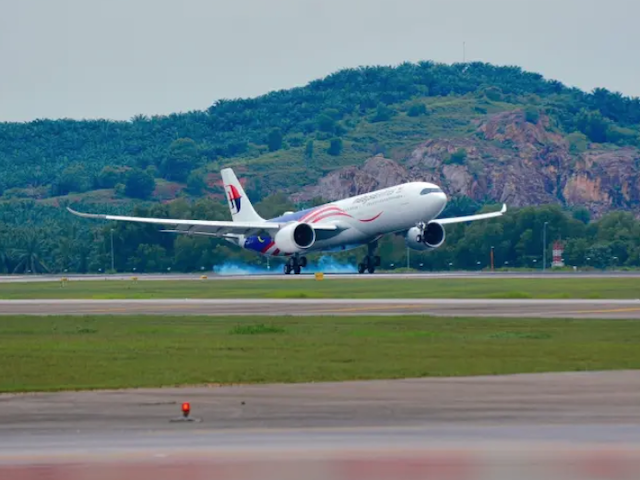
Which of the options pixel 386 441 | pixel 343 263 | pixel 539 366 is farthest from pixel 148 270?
pixel 386 441

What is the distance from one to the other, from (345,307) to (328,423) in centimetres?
3150

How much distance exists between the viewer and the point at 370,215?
8781cm

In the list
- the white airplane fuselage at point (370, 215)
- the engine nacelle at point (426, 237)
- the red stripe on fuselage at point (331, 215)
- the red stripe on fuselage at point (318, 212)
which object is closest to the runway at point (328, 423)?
the white airplane fuselage at point (370, 215)

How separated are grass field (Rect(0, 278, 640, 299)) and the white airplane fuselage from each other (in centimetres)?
683

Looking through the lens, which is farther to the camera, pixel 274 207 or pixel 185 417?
pixel 274 207

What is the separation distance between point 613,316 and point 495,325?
5.75 meters

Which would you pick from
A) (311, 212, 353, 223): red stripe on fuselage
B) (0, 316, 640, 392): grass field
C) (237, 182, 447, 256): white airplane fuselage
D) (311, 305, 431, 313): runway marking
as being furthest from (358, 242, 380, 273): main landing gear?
(0, 316, 640, 392): grass field

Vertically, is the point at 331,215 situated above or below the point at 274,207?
below

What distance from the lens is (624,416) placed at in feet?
64.3

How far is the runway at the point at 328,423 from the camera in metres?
16.9

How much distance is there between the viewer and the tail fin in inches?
4210

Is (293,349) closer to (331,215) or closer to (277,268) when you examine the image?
(331,215)

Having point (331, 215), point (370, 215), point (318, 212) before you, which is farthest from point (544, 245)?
point (370, 215)

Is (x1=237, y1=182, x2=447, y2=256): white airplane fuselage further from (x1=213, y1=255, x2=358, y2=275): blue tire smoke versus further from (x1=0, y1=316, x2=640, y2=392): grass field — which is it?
(x1=0, y1=316, x2=640, y2=392): grass field
